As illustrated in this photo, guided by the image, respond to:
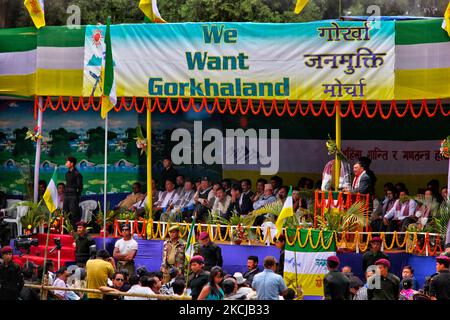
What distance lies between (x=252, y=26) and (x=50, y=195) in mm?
5606

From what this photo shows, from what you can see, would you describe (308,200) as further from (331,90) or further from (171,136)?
(171,136)

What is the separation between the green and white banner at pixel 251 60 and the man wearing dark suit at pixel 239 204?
2.07 metres

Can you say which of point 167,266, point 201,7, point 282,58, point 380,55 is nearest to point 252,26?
point 282,58

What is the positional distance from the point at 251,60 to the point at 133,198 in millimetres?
4305

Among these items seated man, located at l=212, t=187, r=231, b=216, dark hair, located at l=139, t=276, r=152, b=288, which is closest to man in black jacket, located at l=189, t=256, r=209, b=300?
dark hair, located at l=139, t=276, r=152, b=288

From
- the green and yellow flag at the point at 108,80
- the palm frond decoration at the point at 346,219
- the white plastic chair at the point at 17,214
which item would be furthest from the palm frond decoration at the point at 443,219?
the white plastic chair at the point at 17,214

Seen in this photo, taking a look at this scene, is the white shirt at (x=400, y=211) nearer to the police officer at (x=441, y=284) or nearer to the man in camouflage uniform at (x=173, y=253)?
the man in camouflage uniform at (x=173, y=253)

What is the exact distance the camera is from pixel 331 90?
2305 centimetres

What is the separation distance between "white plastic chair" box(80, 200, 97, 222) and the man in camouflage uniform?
12.0ft

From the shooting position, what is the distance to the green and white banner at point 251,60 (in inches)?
897

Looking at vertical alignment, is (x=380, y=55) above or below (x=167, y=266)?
above

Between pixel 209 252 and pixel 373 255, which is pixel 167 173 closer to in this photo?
pixel 209 252

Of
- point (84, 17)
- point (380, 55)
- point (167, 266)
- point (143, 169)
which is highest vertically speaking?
point (84, 17)

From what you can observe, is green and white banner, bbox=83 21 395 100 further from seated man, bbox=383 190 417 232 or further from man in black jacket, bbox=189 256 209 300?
man in black jacket, bbox=189 256 209 300
